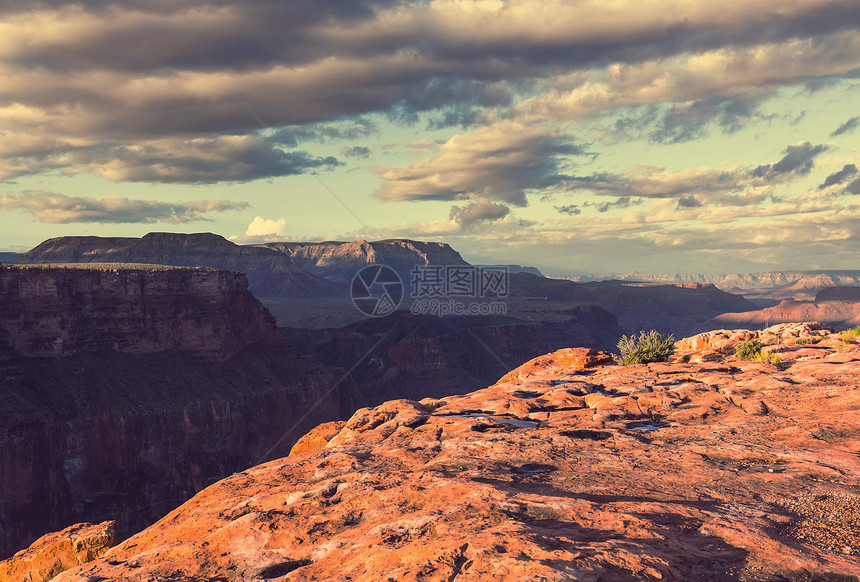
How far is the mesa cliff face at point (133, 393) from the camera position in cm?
6153

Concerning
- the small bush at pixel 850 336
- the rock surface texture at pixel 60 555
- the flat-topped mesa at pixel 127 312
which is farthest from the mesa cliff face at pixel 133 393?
the small bush at pixel 850 336

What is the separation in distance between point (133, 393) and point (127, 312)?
15287 millimetres

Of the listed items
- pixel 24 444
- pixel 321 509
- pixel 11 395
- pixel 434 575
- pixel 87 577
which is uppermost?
pixel 434 575

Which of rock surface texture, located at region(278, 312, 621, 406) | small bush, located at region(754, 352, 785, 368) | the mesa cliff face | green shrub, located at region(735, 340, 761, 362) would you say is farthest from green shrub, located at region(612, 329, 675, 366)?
rock surface texture, located at region(278, 312, 621, 406)

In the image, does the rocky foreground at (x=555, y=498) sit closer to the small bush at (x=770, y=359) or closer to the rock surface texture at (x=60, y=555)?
the rock surface texture at (x=60, y=555)

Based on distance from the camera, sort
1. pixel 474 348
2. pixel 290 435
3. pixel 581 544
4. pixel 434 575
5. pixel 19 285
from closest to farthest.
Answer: pixel 434 575 < pixel 581 544 < pixel 19 285 < pixel 290 435 < pixel 474 348

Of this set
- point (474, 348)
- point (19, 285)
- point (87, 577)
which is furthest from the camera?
point (474, 348)

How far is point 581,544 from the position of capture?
375 inches

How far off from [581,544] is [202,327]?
297ft

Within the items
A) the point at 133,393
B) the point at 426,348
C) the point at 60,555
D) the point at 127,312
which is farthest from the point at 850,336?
the point at 426,348

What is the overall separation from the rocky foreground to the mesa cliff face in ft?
173

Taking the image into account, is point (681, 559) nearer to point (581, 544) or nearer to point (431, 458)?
point (581, 544)

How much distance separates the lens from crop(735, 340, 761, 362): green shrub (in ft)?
104

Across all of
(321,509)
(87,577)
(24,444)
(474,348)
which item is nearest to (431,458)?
(321,509)
